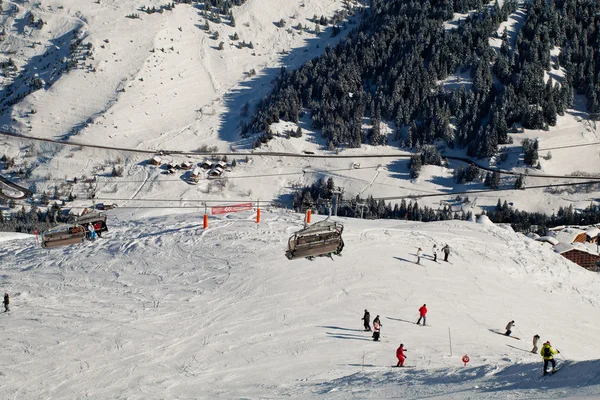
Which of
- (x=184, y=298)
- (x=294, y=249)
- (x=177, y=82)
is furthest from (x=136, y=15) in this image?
(x=294, y=249)

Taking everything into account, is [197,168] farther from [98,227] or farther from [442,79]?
[98,227]

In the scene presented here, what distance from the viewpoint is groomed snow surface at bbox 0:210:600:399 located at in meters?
24.1

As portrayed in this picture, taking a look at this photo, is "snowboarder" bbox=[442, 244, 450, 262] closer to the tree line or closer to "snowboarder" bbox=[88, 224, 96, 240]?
"snowboarder" bbox=[88, 224, 96, 240]

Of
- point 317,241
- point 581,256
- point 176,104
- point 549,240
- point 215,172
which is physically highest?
point 176,104

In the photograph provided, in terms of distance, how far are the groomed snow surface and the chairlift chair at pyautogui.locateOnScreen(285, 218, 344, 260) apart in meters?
4.48

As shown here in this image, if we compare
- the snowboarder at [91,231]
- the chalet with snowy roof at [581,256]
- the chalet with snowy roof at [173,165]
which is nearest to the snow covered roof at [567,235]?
the chalet with snowy roof at [581,256]

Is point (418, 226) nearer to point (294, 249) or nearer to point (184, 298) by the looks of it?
point (184, 298)

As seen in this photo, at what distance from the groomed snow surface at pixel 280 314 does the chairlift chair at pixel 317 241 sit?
448 cm

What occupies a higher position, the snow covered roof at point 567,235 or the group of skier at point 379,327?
the group of skier at point 379,327

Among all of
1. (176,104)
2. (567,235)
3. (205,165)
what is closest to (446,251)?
(567,235)

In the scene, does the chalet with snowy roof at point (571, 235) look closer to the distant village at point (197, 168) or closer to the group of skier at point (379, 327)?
the distant village at point (197, 168)

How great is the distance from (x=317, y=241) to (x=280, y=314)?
789cm

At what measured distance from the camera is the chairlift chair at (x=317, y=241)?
2520 centimetres

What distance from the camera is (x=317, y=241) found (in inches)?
1008
